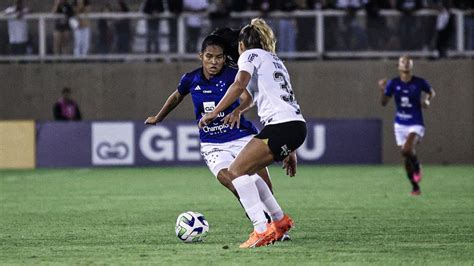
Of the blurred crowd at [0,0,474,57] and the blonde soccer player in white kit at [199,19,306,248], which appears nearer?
the blonde soccer player in white kit at [199,19,306,248]

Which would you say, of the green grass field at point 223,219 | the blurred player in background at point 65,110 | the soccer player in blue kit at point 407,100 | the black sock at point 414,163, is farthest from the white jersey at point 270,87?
the blurred player in background at point 65,110

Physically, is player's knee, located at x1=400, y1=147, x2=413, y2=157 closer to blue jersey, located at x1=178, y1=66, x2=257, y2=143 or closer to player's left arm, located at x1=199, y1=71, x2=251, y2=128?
blue jersey, located at x1=178, y1=66, x2=257, y2=143

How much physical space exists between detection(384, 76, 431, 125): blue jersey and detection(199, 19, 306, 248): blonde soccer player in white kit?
921 centimetres

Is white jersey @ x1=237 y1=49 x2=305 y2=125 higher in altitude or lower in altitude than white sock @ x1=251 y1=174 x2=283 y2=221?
higher

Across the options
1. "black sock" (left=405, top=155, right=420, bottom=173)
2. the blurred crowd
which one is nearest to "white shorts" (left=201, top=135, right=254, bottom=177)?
"black sock" (left=405, top=155, right=420, bottom=173)

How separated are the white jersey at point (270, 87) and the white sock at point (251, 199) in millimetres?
557

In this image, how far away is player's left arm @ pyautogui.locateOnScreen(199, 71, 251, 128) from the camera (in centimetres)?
1006

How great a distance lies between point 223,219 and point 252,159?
11.5 ft

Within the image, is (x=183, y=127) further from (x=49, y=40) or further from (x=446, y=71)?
(x=446, y=71)

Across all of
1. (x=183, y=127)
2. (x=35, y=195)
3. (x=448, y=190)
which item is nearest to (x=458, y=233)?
(x=448, y=190)

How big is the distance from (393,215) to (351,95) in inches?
540

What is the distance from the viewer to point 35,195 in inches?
719

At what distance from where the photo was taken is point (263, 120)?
34.1 feet

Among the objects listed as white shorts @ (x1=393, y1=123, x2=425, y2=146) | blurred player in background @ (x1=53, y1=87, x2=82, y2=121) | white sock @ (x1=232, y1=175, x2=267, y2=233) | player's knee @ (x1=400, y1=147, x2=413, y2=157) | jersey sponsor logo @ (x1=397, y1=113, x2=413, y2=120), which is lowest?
blurred player in background @ (x1=53, y1=87, x2=82, y2=121)
